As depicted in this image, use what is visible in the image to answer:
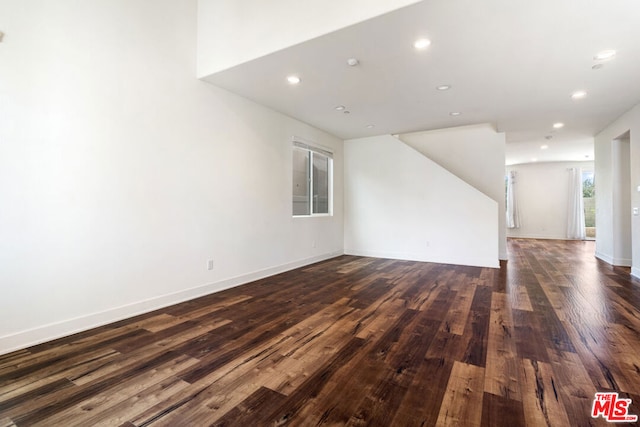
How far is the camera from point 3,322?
2145 mm

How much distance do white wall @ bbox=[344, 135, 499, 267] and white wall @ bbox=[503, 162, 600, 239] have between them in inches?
265

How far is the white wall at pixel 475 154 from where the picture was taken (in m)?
5.94

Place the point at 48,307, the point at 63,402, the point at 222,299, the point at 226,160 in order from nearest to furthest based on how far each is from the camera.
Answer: the point at 63,402 < the point at 48,307 < the point at 222,299 < the point at 226,160

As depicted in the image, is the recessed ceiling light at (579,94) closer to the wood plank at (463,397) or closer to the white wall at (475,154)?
the white wall at (475,154)

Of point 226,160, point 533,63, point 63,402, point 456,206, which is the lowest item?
point 63,402

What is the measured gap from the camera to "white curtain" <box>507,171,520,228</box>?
1062 centimetres

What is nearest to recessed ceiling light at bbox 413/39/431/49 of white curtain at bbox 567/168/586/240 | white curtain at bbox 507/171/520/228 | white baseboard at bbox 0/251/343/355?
white baseboard at bbox 0/251/343/355

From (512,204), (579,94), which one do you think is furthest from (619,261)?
(512,204)

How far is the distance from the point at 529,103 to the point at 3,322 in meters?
6.27

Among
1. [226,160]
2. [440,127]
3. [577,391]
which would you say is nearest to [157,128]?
[226,160]

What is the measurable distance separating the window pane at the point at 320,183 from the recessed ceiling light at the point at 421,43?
3347 mm

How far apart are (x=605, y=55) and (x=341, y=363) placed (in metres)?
3.89

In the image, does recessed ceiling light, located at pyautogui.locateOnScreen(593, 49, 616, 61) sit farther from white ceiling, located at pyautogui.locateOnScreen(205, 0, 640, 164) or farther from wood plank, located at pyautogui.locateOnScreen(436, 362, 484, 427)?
wood plank, located at pyautogui.locateOnScreen(436, 362, 484, 427)

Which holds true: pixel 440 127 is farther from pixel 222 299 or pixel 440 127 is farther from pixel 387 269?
pixel 222 299
